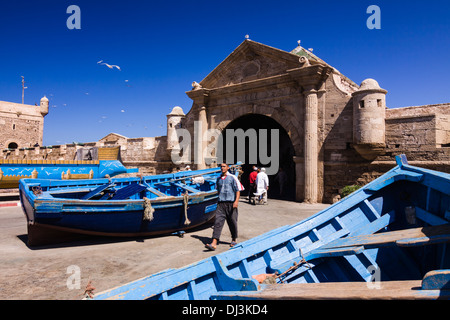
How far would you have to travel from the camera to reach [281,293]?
2369 millimetres

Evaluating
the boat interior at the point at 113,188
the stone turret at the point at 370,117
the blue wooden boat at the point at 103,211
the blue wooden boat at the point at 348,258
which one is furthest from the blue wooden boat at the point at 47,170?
the blue wooden boat at the point at 348,258

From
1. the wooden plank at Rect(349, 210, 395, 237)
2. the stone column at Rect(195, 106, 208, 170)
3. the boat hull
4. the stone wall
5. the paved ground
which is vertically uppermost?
the stone wall

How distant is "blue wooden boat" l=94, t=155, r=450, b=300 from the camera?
7.72ft

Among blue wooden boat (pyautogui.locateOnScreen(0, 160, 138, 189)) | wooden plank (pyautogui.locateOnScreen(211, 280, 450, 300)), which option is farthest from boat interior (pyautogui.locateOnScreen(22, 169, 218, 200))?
blue wooden boat (pyautogui.locateOnScreen(0, 160, 138, 189))

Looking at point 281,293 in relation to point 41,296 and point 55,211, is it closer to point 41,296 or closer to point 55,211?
point 41,296

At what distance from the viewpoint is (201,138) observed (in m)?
15.0

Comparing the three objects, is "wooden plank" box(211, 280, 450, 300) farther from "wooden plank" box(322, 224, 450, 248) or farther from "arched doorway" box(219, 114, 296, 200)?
"arched doorway" box(219, 114, 296, 200)

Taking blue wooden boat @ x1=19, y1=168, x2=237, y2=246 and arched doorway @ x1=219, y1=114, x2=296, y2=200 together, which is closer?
blue wooden boat @ x1=19, y1=168, x2=237, y2=246

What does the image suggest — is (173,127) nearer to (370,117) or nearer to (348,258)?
(370,117)

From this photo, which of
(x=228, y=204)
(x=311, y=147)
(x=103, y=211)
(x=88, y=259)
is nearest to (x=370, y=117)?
(x=311, y=147)

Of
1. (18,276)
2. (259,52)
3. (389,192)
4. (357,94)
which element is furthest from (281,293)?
(259,52)

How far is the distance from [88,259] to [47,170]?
956cm

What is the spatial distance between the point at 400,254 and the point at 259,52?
11116mm

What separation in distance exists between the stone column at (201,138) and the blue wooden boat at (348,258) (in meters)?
11.1
